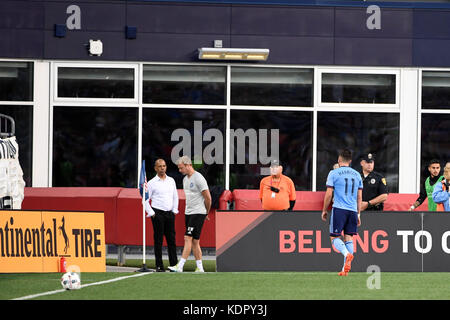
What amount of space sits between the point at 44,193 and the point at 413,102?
345 inches

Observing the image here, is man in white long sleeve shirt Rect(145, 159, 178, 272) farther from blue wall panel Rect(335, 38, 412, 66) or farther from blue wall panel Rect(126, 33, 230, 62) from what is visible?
blue wall panel Rect(335, 38, 412, 66)

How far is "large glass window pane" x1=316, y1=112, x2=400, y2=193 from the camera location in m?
25.0

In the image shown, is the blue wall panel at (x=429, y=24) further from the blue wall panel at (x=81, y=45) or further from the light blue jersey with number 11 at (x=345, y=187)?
the light blue jersey with number 11 at (x=345, y=187)

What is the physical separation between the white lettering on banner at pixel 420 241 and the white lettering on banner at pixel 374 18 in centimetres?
738

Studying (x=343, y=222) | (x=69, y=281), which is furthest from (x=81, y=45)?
(x=69, y=281)

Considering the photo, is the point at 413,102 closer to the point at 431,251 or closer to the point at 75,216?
the point at 431,251

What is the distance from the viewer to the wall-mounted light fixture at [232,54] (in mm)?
24016

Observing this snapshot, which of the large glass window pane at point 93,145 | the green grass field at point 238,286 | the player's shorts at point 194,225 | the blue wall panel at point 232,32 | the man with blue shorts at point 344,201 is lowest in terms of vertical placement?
the green grass field at point 238,286

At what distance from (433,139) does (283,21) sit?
446 cm

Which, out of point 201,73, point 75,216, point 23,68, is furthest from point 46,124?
point 75,216

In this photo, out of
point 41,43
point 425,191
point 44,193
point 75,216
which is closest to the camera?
point 75,216

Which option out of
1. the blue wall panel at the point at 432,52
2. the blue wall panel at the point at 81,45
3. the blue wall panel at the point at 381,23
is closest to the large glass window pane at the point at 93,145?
the blue wall panel at the point at 81,45

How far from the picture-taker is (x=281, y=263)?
61.2 feet

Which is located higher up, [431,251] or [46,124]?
[46,124]
